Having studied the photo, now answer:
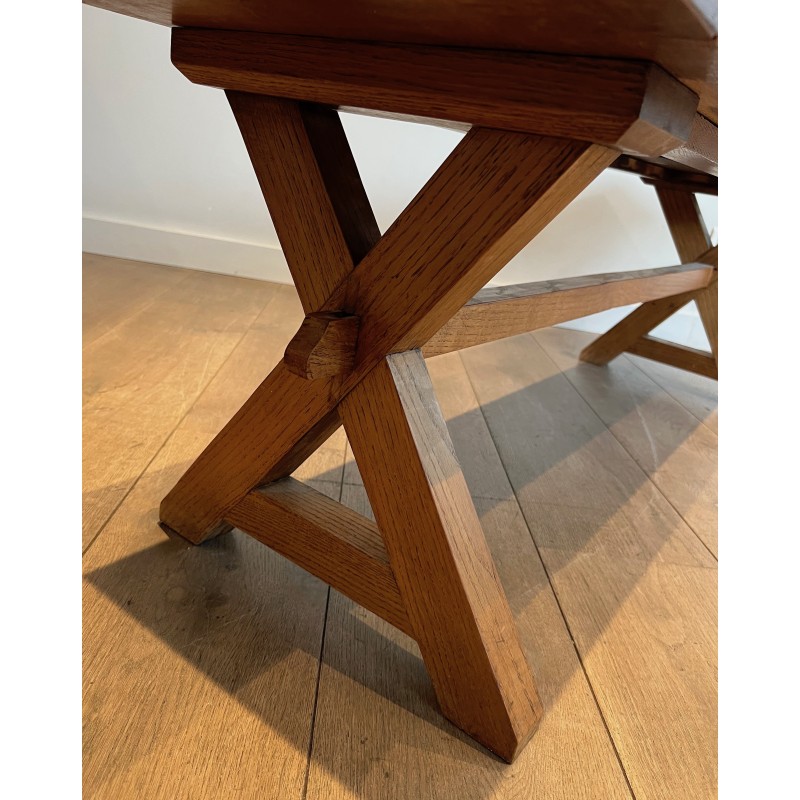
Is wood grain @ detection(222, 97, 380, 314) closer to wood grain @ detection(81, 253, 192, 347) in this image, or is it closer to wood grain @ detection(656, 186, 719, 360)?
wood grain @ detection(81, 253, 192, 347)

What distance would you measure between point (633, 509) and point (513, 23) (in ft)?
2.52

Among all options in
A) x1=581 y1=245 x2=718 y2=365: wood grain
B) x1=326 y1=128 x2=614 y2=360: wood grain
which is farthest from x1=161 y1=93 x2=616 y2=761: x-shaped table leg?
x1=581 y1=245 x2=718 y2=365: wood grain

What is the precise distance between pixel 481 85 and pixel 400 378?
22 centimetres

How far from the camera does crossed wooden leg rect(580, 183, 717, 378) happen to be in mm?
1546

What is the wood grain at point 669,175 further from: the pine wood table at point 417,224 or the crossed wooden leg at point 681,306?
the pine wood table at point 417,224

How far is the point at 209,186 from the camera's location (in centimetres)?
212

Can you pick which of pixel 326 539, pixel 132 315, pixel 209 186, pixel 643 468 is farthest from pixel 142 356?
pixel 209 186

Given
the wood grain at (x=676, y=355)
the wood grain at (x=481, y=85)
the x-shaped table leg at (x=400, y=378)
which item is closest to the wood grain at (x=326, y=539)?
the x-shaped table leg at (x=400, y=378)

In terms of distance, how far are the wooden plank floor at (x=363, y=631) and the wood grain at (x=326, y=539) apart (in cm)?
→ 6

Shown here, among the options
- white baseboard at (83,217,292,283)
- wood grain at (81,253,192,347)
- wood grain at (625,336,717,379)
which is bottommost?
white baseboard at (83,217,292,283)

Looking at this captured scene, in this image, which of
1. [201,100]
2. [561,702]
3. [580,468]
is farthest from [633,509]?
[201,100]

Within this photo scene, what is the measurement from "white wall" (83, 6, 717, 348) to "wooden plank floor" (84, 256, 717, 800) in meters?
0.97

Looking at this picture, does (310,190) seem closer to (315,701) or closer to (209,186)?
(315,701)
